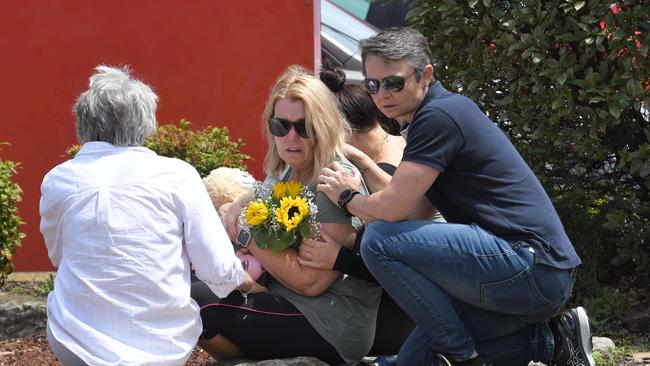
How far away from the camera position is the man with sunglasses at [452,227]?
391 centimetres

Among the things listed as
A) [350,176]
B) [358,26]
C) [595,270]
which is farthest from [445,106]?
[358,26]

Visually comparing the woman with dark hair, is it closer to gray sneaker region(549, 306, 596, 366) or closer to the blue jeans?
the blue jeans

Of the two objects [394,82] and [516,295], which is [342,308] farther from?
[394,82]

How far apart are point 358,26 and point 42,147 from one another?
230 inches

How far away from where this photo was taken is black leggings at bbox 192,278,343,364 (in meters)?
4.14

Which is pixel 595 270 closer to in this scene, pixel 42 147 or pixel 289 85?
pixel 289 85

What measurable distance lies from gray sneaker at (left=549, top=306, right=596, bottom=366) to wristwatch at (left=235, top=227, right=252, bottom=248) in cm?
136

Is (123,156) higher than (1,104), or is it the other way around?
(123,156)

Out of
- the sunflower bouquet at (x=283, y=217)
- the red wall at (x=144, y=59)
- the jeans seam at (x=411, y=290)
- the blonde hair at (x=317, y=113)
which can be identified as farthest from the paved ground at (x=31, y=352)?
the red wall at (x=144, y=59)

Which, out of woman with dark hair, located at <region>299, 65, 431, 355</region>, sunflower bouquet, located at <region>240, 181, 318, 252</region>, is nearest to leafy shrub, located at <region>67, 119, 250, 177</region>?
woman with dark hair, located at <region>299, 65, 431, 355</region>

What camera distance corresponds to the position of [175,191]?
3.46 meters

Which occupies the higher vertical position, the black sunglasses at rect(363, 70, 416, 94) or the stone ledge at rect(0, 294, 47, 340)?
the black sunglasses at rect(363, 70, 416, 94)

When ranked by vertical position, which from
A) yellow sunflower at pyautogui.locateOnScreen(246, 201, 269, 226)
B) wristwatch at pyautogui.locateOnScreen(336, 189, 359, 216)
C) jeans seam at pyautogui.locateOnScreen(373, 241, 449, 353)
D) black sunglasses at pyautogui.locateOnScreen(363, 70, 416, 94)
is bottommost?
jeans seam at pyautogui.locateOnScreen(373, 241, 449, 353)

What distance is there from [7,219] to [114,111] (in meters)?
3.80
